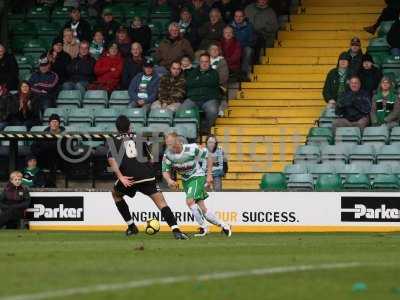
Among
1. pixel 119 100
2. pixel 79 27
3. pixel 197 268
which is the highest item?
pixel 79 27

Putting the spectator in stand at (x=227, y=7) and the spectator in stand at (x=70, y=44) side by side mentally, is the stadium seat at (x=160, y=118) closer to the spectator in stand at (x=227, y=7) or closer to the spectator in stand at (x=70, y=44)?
the spectator in stand at (x=70, y=44)

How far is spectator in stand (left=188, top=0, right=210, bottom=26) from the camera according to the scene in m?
29.2

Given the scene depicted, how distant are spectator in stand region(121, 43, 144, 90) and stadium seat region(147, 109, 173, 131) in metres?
1.56

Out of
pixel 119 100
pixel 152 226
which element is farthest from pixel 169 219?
pixel 119 100

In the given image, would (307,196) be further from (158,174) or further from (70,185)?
(70,185)

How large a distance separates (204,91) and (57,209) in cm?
407

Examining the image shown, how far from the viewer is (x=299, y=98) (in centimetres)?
2800

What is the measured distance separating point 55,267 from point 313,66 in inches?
644

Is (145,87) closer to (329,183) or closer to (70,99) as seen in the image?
(70,99)

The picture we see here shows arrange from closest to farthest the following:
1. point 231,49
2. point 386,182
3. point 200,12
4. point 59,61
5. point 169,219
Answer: point 169,219
point 386,182
point 231,49
point 59,61
point 200,12

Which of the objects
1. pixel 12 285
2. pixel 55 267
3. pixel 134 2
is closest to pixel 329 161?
pixel 134 2

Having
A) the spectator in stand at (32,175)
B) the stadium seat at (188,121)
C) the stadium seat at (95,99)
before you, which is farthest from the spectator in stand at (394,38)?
the spectator in stand at (32,175)

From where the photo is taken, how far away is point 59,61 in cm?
2822

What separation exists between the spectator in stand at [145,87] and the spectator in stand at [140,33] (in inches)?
70.6
